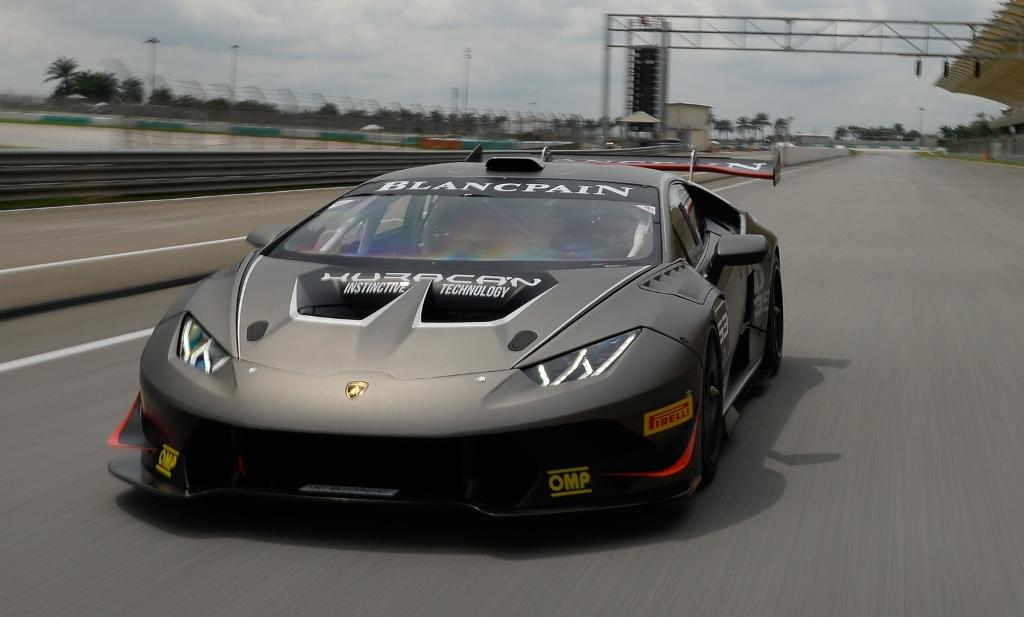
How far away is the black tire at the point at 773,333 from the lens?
7098 millimetres

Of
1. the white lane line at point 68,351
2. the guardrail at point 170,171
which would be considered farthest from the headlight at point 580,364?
the guardrail at point 170,171

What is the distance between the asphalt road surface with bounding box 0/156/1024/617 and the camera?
11.7 ft

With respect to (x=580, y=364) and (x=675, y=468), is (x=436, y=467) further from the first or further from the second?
(x=675, y=468)

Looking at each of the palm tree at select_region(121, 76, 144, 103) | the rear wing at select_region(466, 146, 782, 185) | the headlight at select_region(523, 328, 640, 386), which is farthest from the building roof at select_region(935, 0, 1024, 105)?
the headlight at select_region(523, 328, 640, 386)

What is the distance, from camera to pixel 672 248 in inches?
208

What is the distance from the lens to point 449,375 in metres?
3.99

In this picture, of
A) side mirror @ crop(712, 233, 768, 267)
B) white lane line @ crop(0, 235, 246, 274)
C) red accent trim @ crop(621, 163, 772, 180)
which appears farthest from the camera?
white lane line @ crop(0, 235, 246, 274)

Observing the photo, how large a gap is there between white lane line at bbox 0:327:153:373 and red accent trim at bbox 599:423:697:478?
413 centimetres

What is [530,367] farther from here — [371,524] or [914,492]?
[914,492]

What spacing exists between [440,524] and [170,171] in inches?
746

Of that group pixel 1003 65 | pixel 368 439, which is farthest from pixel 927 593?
pixel 1003 65

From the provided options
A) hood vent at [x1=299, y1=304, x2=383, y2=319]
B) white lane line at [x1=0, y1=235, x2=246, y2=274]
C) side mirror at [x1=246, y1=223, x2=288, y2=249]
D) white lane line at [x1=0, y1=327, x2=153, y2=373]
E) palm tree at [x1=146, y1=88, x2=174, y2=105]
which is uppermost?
palm tree at [x1=146, y1=88, x2=174, y2=105]

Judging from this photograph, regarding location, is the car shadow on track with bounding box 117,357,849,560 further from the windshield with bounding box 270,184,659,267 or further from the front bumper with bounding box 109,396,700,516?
the windshield with bounding box 270,184,659,267

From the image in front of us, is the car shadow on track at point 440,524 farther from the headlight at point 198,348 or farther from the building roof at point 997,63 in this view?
the building roof at point 997,63
